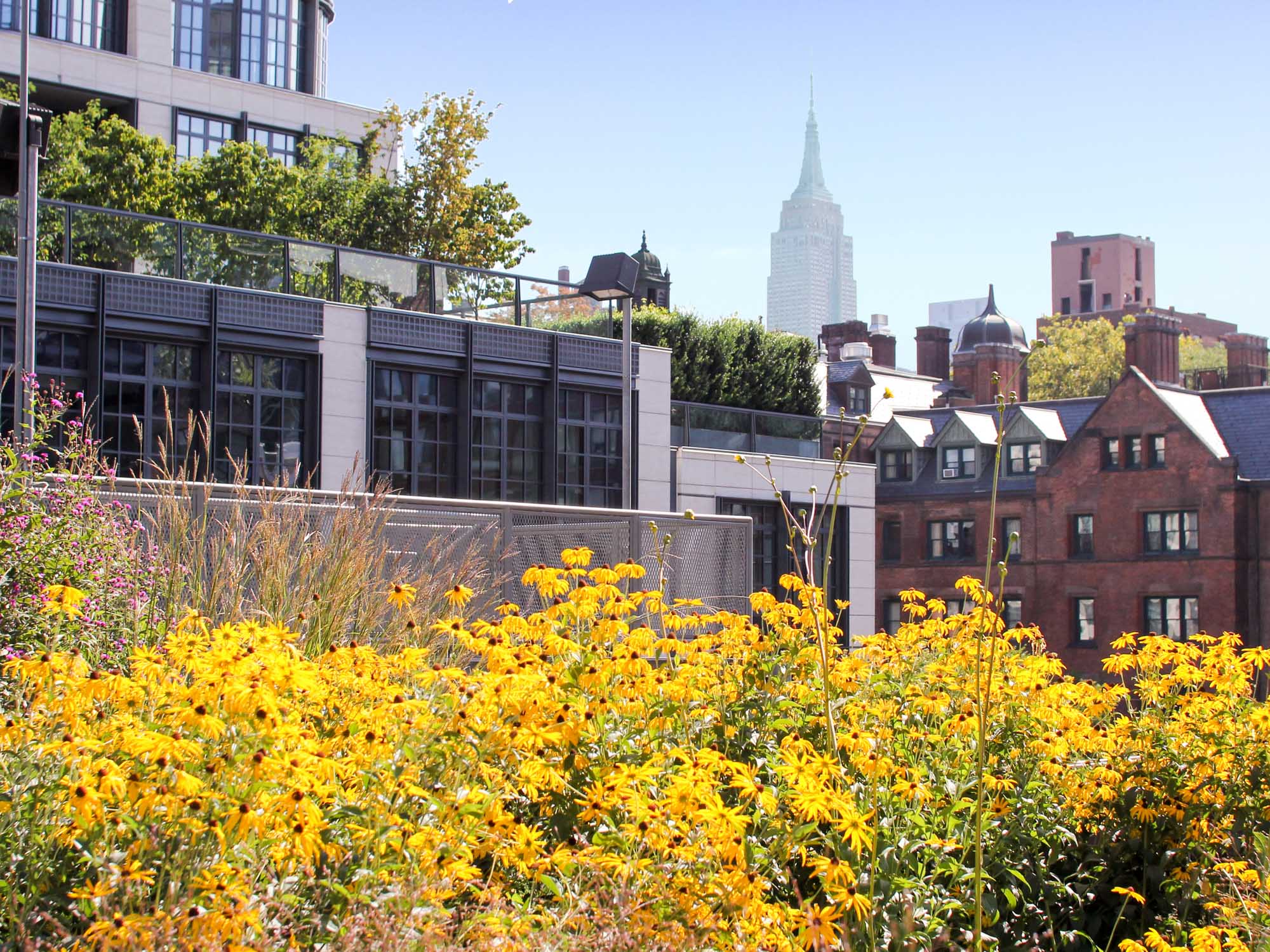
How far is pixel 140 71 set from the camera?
4328 cm

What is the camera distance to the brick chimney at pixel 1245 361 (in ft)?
220

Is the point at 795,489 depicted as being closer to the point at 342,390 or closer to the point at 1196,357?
the point at 342,390

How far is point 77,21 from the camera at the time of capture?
43531 millimetres

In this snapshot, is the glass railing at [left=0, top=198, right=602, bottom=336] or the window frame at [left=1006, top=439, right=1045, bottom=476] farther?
the window frame at [left=1006, top=439, right=1045, bottom=476]

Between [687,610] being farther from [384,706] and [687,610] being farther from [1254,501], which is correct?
[1254,501]

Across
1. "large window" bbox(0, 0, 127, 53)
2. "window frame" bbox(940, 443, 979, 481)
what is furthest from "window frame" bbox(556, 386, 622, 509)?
"window frame" bbox(940, 443, 979, 481)

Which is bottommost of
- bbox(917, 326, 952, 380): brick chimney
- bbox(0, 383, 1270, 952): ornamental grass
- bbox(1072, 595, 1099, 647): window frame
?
bbox(1072, 595, 1099, 647): window frame

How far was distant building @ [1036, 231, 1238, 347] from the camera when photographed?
132 metres

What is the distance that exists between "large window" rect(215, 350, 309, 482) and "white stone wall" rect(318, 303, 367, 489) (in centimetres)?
38

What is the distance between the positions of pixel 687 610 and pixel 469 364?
34.9ft

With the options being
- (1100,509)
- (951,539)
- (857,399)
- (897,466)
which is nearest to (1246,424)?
(1100,509)

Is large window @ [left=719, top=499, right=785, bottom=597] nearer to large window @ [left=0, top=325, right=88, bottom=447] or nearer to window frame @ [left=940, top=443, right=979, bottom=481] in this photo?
large window @ [left=0, top=325, right=88, bottom=447]

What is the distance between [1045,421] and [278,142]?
103 feet

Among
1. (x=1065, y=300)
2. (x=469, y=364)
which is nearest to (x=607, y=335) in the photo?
(x=469, y=364)
